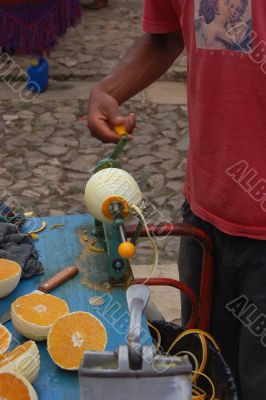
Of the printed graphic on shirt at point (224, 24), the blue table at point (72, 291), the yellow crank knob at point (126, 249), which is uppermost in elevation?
the printed graphic on shirt at point (224, 24)

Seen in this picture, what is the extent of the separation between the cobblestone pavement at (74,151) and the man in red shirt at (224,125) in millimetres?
1818

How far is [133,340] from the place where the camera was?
0.97 meters

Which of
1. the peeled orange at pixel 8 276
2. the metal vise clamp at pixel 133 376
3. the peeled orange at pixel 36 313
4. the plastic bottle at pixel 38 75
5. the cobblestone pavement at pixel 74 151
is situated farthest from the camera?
the plastic bottle at pixel 38 75

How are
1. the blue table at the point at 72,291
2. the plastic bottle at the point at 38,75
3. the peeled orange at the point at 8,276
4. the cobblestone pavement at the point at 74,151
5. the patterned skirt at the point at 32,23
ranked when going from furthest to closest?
the plastic bottle at the point at 38,75
the patterned skirt at the point at 32,23
the cobblestone pavement at the point at 74,151
the peeled orange at the point at 8,276
the blue table at the point at 72,291

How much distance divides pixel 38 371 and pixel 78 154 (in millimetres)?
3420

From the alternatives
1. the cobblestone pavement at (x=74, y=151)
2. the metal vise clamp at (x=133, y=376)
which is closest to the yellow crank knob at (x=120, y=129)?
the metal vise clamp at (x=133, y=376)

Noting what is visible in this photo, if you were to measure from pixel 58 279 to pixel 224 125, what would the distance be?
72 centimetres

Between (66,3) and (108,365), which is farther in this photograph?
(66,3)

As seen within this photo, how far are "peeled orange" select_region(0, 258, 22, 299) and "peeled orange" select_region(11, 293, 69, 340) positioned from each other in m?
0.07

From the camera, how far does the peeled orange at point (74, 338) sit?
1.65 metres

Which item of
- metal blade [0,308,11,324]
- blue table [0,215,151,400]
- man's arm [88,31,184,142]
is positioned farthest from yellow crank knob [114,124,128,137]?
metal blade [0,308,11,324]

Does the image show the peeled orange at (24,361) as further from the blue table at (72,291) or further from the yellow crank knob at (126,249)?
the yellow crank knob at (126,249)

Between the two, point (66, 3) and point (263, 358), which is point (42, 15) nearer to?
point (66, 3)

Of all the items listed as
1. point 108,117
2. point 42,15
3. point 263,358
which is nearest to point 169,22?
point 108,117
